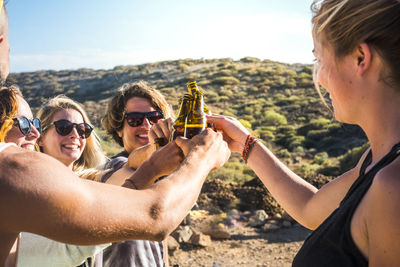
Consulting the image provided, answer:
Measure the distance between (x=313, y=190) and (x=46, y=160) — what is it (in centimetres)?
160

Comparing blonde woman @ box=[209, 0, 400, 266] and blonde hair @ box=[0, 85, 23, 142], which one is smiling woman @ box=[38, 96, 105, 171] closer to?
blonde hair @ box=[0, 85, 23, 142]

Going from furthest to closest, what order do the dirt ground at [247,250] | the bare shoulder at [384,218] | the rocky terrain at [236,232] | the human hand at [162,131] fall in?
the rocky terrain at [236,232], the dirt ground at [247,250], the human hand at [162,131], the bare shoulder at [384,218]

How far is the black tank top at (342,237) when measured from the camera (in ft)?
4.43

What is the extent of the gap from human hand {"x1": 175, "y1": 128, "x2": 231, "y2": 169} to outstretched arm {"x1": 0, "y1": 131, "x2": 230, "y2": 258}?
394mm

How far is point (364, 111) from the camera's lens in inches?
61.1

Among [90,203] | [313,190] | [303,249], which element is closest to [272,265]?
[313,190]

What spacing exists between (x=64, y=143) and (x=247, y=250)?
475 centimetres

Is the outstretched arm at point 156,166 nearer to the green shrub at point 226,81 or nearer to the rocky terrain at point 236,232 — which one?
the rocky terrain at point 236,232

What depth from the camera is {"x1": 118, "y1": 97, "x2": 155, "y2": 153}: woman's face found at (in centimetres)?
387

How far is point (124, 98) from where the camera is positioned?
4.13m

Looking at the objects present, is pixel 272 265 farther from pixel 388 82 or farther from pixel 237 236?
pixel 388 82

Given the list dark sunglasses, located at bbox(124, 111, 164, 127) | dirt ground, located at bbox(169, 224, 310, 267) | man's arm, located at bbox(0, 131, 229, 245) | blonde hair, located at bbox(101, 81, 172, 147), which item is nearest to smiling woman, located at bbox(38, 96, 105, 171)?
blonde hair, located at bbox(101, 81, 172, 147)

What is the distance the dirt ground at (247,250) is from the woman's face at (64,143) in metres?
3.52

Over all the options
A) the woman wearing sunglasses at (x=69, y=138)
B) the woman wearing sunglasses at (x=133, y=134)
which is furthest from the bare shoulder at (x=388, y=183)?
the woman wearing sunglasses at (x=69, y=138)
